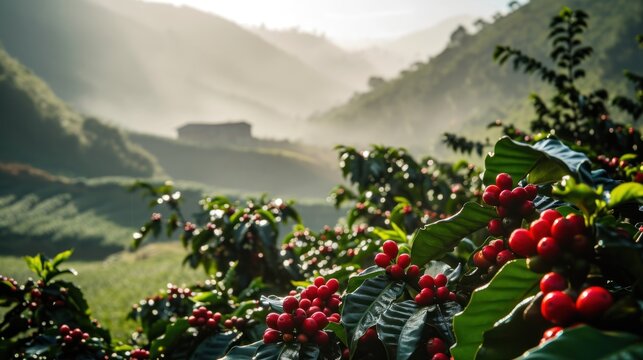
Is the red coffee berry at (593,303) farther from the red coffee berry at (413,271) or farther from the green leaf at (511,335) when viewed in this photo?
the red coffee berry at (413,271)

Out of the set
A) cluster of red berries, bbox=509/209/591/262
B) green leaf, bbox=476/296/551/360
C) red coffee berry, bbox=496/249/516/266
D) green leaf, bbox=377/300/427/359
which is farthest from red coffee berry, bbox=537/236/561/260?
green leaf, bbox=377/300/427/359

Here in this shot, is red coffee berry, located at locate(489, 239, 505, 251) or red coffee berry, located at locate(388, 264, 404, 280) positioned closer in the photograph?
red coffee berry, located at locate(489, 239, 505, 251)

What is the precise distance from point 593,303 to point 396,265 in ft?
2.27

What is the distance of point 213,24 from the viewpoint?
497ft

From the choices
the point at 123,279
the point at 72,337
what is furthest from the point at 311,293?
the point at 123,279

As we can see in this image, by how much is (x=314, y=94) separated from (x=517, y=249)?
6091 inches

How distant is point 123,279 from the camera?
17.9 metres

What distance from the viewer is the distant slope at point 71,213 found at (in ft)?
91.5

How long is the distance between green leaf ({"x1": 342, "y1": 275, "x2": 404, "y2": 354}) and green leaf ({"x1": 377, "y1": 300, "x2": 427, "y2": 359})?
3 centimetres

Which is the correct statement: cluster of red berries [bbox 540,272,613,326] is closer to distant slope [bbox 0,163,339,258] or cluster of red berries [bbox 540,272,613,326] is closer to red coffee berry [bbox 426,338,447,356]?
red coffee berry [bbox 426,338,447,356]

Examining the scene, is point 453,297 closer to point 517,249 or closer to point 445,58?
point 517,249

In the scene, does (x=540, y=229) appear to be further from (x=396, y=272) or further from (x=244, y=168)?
(x=244, y=168)

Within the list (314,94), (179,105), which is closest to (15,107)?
(179,105)

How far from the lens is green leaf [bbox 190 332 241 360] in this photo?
1802 mm
